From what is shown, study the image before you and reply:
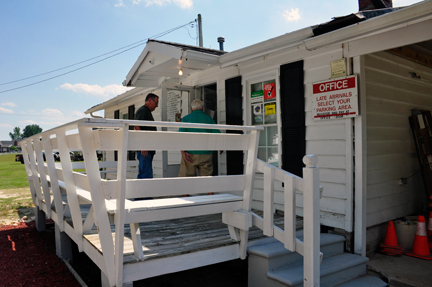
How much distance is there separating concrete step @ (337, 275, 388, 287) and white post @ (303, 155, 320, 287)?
91 cm

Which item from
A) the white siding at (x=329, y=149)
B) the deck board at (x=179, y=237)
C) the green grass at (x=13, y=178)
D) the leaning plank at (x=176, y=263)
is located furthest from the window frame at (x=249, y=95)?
the green grass at (x=13, y=178)

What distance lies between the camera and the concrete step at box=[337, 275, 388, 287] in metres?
3.06

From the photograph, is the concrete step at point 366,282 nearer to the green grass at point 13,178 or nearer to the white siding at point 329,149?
the white siding at point 329,149

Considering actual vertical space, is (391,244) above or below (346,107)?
below

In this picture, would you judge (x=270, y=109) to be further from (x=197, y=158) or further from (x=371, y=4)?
(x=371, y=4)

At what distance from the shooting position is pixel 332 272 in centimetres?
299

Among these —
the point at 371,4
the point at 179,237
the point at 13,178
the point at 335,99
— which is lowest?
the point at 13,178

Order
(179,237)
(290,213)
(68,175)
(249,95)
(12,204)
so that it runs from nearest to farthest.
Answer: (290,213), (68,175), (179,237), (249,95), (12,204)

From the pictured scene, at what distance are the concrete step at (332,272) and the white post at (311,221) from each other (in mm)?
373

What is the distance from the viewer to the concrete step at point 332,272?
277cm

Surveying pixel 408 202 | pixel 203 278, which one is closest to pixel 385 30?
pixel 408 202

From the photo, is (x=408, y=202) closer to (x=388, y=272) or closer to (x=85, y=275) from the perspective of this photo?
(x=388, y=272)

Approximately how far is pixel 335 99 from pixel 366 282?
2.03 m

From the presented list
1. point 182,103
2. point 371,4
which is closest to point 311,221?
point 371,4
